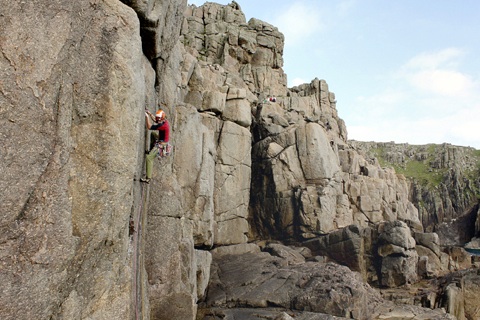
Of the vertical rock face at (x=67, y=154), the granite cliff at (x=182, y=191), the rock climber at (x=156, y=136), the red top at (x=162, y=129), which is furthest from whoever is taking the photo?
the red top at (x=162, y=129)

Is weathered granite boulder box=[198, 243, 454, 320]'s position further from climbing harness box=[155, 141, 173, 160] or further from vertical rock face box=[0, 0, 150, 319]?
vertical rock face box=[0, 0, 150, 319]

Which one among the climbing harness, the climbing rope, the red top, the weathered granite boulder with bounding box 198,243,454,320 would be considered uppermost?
the red top

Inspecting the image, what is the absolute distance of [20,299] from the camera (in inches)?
378

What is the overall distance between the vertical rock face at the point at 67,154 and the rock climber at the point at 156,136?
160 inches

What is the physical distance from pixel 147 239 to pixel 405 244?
37982 millimetres

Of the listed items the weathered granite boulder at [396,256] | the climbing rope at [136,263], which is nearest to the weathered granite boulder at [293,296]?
the weathered granite boulder at [396,256]

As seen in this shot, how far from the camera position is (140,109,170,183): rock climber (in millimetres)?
18641

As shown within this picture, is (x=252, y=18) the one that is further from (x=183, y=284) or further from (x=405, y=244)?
(x=183, y=284)

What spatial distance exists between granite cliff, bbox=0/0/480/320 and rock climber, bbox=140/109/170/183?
77cm

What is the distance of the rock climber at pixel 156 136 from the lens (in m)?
18.6

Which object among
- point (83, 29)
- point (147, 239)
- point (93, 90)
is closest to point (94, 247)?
point (93, 90)

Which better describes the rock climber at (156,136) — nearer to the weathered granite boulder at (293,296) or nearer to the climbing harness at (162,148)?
the climbing harness at (162,148)

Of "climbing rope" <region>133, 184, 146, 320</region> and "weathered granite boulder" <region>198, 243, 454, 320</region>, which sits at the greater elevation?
"climbing rope" <region>133, 184, 146, 320</region>

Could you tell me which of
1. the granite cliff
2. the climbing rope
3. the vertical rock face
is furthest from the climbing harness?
the vertical rock face
